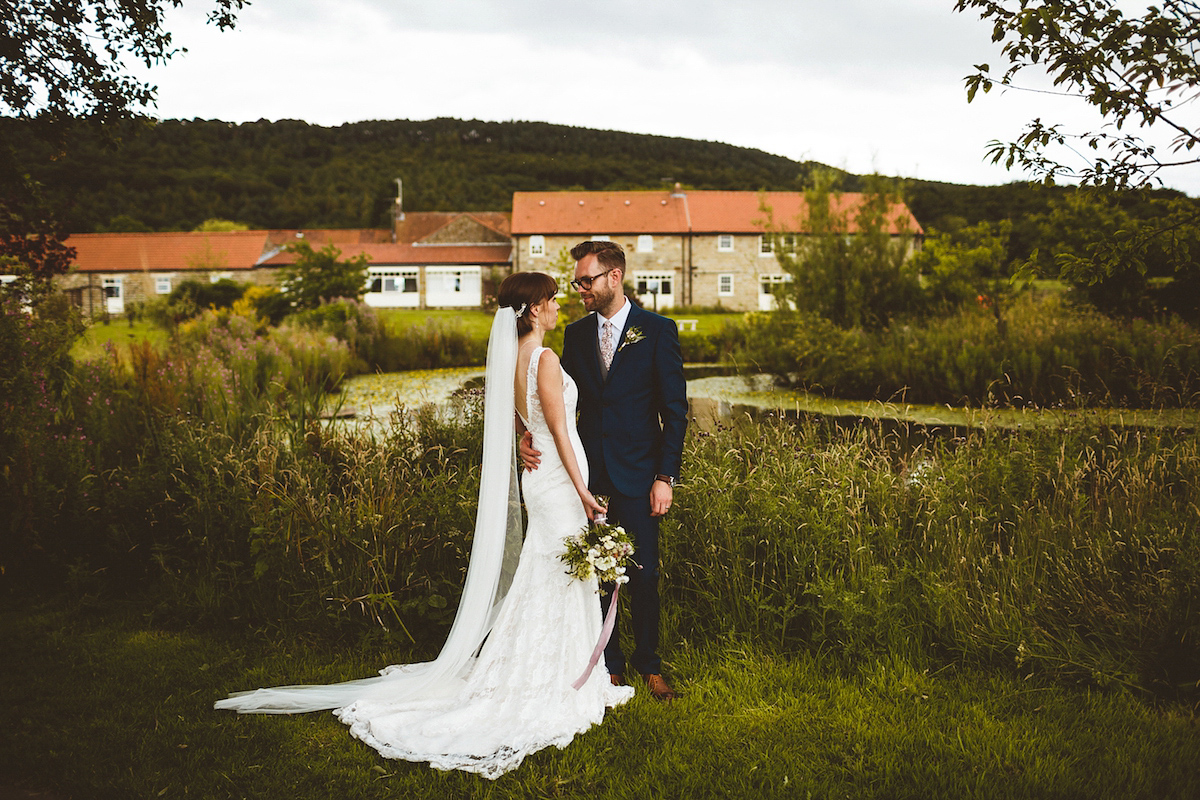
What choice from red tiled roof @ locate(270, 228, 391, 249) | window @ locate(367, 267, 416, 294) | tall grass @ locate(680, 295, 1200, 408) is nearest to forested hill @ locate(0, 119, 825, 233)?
red tiled roof @ locate(270, 228, 391, 249)

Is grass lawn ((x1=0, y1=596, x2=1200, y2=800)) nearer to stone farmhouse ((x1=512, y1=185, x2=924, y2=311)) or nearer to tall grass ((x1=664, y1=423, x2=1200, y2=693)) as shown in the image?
tall grass ((x1=664, y1=423, x2=1200, y2=693))

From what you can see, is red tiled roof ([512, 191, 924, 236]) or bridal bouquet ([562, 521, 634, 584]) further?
red tiled roof ([512, 191, 924, 236])

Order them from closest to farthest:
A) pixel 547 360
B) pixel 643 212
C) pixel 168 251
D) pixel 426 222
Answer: pixel 547 360 < pixel 643 212 < pixel 168 251 < pixel 426 222

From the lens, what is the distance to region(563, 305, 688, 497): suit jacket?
Result: 3578 millimetres

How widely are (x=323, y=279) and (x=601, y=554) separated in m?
22.9

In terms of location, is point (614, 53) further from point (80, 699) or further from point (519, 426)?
point (80, 699)

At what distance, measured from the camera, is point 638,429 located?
12.0 ft

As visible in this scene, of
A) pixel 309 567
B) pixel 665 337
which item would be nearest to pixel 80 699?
pixel 309 567

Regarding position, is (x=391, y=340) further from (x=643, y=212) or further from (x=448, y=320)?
(x=643, y=212)

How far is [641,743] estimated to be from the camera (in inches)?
129

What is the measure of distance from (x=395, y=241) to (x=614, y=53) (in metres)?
51.5

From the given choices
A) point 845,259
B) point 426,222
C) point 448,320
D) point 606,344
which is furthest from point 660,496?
point 426,222

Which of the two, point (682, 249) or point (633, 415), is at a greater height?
point (682, 249)

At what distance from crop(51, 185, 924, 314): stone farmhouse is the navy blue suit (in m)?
37.2
